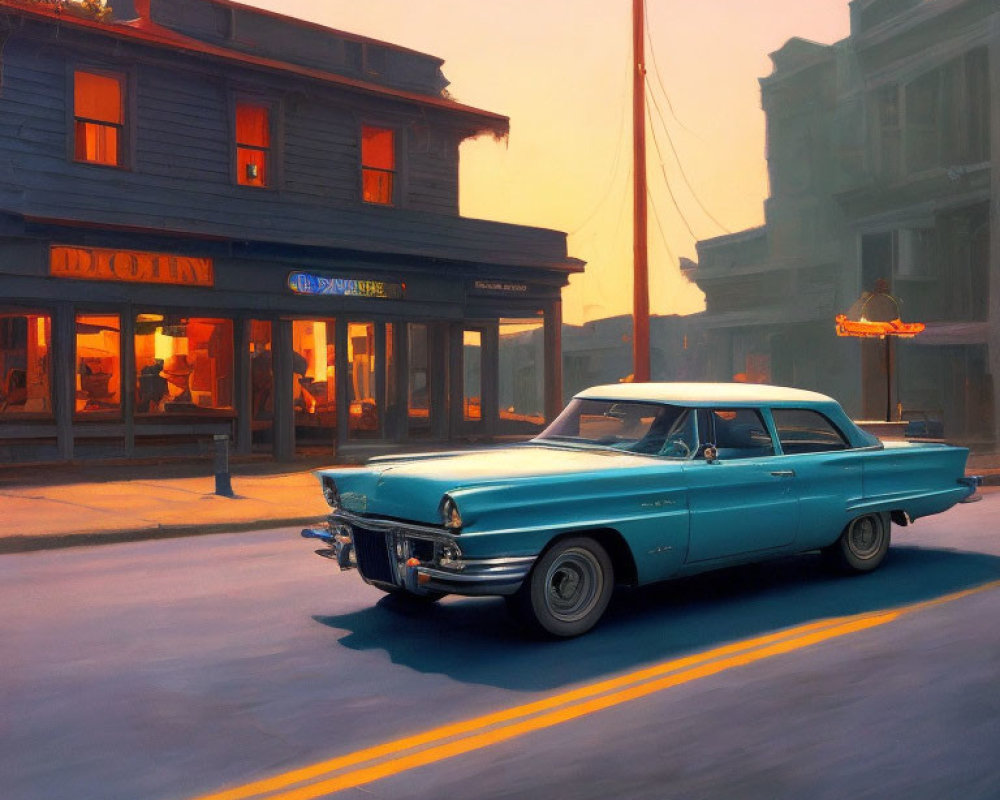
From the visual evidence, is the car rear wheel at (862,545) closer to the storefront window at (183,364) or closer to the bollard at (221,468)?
the bollard at (221,468)

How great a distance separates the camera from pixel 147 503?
539 inches

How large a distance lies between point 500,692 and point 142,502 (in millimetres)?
9370

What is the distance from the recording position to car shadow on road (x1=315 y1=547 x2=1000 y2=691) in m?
6.02

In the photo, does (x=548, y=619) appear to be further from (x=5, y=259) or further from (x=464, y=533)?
(x=5, y=259)

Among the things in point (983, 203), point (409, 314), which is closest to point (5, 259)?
point (409, 314)

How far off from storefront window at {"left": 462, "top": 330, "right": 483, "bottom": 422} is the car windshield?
16.2m


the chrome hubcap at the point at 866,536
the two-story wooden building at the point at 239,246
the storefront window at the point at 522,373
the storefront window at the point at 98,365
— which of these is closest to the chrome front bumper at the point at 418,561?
the chrome hubcap at the point at 866,536

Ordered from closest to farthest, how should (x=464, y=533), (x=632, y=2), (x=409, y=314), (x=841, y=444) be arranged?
(x=464, y=533)
(x=841, y=444)
(x=632, y=2)
(x=409, y=314)

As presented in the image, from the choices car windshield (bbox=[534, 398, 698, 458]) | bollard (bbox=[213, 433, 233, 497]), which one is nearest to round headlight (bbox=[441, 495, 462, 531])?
car windshield (bbox=[534, 398, 698, 458])

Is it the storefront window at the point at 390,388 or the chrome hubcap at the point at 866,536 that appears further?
the storefront window at the point at 390,388

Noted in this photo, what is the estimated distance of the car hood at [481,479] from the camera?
6.28 meters

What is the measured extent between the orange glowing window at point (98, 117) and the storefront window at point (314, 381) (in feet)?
14.7

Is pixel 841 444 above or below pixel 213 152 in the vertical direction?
below

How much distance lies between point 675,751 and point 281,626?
3.27 m
